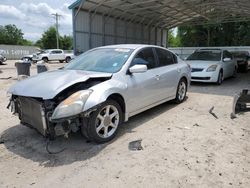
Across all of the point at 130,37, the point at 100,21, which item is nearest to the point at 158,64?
the point at 100,21

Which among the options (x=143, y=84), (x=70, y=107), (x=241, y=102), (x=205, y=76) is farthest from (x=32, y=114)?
(x=205, y=76)

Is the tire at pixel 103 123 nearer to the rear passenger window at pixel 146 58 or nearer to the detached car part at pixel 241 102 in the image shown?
the rear passenger window at pixel 146 58

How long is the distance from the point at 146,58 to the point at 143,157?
99.9 inches

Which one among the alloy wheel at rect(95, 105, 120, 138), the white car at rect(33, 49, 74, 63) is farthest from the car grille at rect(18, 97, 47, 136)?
the white car at rect(33, 49, 74, 63)

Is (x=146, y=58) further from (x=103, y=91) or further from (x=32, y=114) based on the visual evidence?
(x=32, y=114)

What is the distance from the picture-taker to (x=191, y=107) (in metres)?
6.82

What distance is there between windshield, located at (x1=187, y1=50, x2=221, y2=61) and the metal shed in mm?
5311

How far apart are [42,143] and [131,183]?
2.01 metres

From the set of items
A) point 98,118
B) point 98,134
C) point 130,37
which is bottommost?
Answer: point 98,134

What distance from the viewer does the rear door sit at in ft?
19.6

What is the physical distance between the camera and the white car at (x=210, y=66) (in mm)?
10289

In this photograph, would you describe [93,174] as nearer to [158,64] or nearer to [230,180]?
[230,180]

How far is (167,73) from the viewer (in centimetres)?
618

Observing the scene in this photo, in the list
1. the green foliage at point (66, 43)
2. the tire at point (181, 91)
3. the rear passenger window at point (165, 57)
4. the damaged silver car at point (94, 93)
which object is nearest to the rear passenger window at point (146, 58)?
the damaged silver car at point (94, 93)
